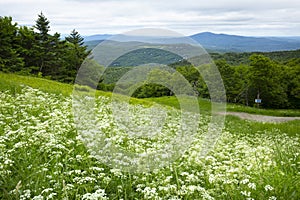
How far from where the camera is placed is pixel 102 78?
56.0 metres

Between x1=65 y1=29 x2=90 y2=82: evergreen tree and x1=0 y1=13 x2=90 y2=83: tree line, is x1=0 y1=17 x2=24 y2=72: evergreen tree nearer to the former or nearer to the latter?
x1=0 y1=13 x2=90 y2=83: tree line

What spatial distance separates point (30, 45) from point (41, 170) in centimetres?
4965

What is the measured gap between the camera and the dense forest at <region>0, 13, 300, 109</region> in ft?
142

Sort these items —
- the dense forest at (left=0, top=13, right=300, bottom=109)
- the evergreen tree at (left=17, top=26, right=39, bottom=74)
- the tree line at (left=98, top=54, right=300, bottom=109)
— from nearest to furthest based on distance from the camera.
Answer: the dense forest at (left=0, top=13, right=300, bottom=109), the evergreen tree at (left=17, top=26, right=39, bottom=74), the tree line at (left=98, top=54, right=300, bottom=109)

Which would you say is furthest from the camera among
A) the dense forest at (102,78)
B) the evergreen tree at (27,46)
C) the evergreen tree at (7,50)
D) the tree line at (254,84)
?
the tree line at (254,84)

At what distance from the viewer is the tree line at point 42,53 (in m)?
44.4

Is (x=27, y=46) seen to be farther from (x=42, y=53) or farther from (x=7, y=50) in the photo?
(x=7, y=50)

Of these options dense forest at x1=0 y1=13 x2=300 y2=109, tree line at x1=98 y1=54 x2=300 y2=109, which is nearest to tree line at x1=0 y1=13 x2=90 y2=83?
dense forest at x1=0 y1=13 x2=300 y2=109

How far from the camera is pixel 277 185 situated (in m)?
4.82

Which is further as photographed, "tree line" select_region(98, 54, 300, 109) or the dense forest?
"tree line" select_region(98, 54, 300, 109)

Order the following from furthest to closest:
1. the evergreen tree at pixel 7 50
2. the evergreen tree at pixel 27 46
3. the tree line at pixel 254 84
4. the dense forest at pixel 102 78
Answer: the tree line at pixel 254 84, the evergreen tree at pixel 27 46, the dense forest at pixel 102 78, the evergreen tree at pixel 7 50

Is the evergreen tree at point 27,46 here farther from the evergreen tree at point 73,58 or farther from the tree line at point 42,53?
the evergreen tree at point 73,58

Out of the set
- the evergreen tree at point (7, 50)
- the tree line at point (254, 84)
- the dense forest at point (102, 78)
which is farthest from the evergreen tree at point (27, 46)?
the tree line at point (254, 84)

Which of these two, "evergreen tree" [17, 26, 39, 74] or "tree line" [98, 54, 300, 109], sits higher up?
"evergreen tree" [17, 26, 39, 74]
